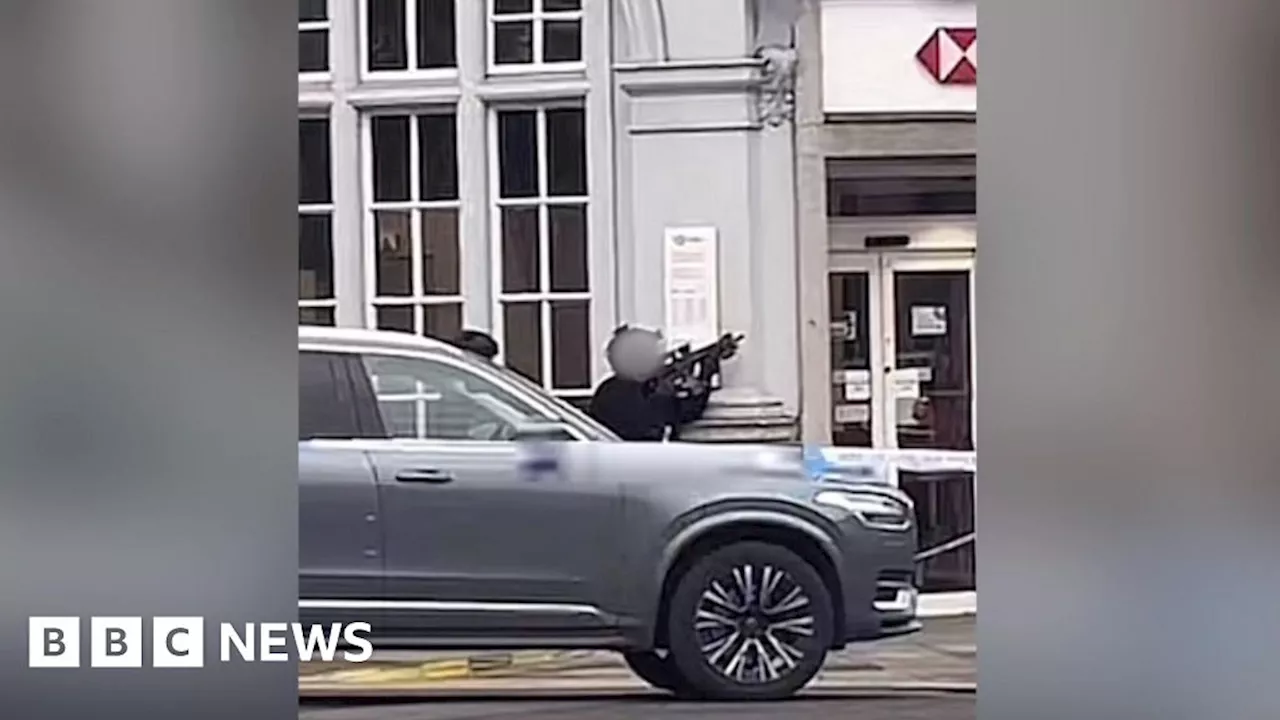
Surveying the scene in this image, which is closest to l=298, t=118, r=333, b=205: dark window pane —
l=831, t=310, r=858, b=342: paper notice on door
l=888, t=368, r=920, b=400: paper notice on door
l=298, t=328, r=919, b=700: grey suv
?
l=298, t=328, r=919, b=700: grey suv

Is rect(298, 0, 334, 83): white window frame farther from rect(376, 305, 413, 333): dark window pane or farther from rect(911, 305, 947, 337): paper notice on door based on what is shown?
rect(911, 305, 947, 337): paper notice on door

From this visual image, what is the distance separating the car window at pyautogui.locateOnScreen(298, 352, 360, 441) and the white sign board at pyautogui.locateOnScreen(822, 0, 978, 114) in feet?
3.00

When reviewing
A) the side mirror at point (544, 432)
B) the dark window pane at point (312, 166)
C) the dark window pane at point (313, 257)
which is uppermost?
the dark window pane at point (312, 166)

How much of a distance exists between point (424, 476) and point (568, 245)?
0.44 meters

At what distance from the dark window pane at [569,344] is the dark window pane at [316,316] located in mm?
372

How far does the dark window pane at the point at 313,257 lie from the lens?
2.53 meters

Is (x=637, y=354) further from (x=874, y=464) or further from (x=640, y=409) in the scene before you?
(x=874, y=464)

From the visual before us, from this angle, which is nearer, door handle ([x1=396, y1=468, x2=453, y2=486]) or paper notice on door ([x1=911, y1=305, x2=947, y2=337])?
door handle ([x1=396, y1=468, x2=453, y2=486])

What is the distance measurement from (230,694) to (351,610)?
0.27 meters

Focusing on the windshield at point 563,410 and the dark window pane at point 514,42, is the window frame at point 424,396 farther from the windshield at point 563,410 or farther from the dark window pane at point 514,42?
the dark window pane at point 514,42

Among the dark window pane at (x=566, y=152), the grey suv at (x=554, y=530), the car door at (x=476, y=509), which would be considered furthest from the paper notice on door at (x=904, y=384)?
the dark window pane at (x=566, y=152)

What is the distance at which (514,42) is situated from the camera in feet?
8.21

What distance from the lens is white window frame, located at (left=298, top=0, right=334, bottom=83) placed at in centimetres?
252

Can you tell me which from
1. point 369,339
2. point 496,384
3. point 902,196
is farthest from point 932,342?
point 369,339
